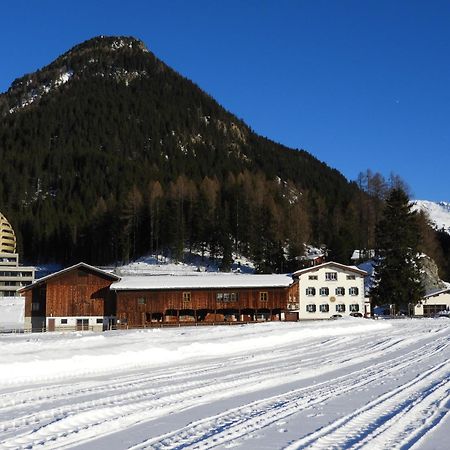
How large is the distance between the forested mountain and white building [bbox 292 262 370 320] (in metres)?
14.3

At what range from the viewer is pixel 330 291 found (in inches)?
2817

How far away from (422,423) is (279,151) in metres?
174

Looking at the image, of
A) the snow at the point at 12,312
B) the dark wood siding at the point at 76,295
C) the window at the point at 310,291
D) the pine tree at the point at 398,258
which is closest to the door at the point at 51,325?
the dark wood siding at the point at 76,295

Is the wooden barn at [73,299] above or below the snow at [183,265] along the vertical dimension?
below

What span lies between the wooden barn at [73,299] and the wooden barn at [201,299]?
75.6 inches

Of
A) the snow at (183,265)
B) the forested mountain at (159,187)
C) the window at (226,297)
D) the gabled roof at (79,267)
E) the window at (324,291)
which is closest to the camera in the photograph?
the gabled roof at (79,267)

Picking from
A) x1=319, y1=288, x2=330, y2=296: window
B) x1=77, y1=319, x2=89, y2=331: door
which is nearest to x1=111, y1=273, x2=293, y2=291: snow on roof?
x1=77, y1=319, x2=89, y2=331: door

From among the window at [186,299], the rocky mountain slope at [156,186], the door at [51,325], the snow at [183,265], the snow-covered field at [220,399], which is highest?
the rocky mountain slope at [156,186]

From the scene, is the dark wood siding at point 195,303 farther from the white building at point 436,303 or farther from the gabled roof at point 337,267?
the white building at point 436,303

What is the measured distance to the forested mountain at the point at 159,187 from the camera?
96438 mm

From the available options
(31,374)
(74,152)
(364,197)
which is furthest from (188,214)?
(31,374)

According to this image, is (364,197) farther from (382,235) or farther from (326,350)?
(326,350)

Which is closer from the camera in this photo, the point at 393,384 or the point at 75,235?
the point at 393,384

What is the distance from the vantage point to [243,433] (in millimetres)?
9922
